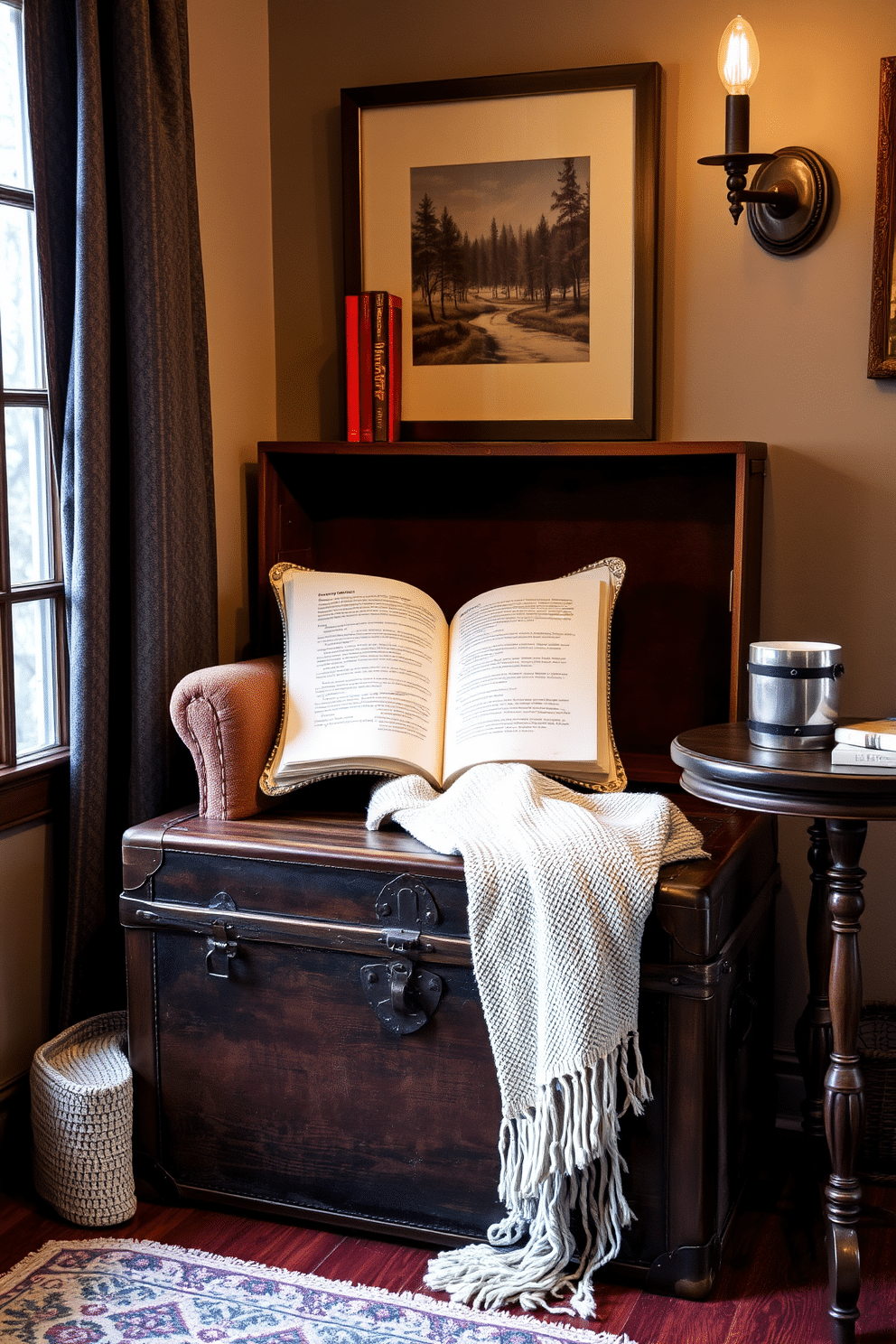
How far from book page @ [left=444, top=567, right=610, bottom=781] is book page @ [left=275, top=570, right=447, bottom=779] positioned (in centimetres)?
5

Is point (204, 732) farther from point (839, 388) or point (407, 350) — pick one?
point (839, 388)

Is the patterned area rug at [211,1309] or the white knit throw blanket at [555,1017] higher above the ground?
the white knit throw blanket at [555,1017]

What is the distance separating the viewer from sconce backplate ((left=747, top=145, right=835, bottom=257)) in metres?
2.14

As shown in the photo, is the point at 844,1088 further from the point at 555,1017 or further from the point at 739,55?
the point at 739,55

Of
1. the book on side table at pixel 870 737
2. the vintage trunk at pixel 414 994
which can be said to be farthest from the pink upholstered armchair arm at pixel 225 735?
Result: the book on side table at pixel 870 737

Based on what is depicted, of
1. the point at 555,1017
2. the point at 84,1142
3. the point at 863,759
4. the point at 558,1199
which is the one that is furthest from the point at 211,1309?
the point at 863,759

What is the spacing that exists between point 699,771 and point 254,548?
125 cm

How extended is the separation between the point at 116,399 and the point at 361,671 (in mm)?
629

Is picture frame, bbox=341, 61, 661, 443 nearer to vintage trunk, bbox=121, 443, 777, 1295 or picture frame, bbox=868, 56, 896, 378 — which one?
vintage trunk, bbox=121, 443, 777, 1295

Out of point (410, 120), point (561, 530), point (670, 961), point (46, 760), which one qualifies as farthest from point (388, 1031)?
point (410, 120)

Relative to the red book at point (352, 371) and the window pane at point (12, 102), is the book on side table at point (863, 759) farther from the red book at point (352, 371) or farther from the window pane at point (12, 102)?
the window pane at point (12, 102)

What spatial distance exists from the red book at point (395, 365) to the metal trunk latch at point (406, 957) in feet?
3.12

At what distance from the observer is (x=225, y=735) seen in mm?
2008

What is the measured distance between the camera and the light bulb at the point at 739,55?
193 cm
